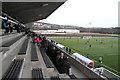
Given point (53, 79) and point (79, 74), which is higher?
point (53, 79)

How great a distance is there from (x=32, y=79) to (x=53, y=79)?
1077 mm

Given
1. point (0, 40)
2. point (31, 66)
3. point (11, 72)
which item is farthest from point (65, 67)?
point (0, 40)

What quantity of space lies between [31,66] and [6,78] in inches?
63.4

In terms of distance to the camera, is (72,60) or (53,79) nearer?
(53,79)

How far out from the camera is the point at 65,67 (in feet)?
14.5

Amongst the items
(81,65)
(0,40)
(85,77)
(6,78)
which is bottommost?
(85,77)

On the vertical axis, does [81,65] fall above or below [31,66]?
below

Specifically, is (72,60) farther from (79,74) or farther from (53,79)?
(53,79)

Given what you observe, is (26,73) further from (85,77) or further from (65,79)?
(85,77)

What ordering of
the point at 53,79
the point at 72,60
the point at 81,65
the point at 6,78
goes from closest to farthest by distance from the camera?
the point at 6,78
the point at 53,79
the point at 81,65
the point at 72,60

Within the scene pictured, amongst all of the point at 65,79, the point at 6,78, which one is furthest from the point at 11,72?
the point at 65,79

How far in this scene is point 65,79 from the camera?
4.13m

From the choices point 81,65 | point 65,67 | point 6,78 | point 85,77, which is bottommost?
point 85,77

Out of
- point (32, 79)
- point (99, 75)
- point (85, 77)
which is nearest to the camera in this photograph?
point (32, 79)
